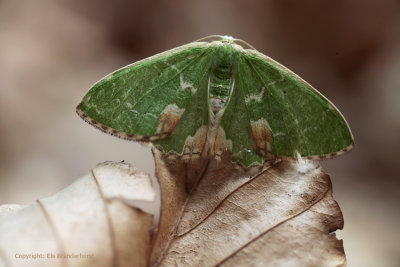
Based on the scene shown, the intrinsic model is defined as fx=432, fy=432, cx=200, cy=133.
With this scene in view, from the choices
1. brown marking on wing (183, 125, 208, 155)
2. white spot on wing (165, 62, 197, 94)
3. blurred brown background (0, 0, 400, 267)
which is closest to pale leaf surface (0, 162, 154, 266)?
brown marking on wing (183, 125, 208, 155)

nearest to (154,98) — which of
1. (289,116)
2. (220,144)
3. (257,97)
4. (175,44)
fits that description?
(220,144)

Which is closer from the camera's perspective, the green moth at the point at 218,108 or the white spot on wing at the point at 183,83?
the green moth at the point at 218,108

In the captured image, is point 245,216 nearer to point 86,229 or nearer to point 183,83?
point 86,229

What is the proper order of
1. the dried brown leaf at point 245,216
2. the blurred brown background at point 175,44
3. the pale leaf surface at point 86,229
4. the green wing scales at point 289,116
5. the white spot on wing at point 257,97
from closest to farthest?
the pale leaf surface at point 86,229 < the dried brown leaf at point 245,216 < the green wing scales at point 289,116 < the white spot on wing at point 257,97 < the blurred brown background at point 175,44

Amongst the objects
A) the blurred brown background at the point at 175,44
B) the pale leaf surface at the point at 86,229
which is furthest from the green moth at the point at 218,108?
the blurred brown background at the point at 175,44

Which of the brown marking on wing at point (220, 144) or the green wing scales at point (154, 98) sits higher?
the green wing scales at point (154, 98)

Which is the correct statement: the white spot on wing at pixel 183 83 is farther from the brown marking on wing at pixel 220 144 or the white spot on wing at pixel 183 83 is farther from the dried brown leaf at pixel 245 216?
the dried brown leaf at pixel 245 216

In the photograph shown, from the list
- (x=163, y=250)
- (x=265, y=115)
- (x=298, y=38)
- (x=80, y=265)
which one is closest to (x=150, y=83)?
(x=265, y=115)
